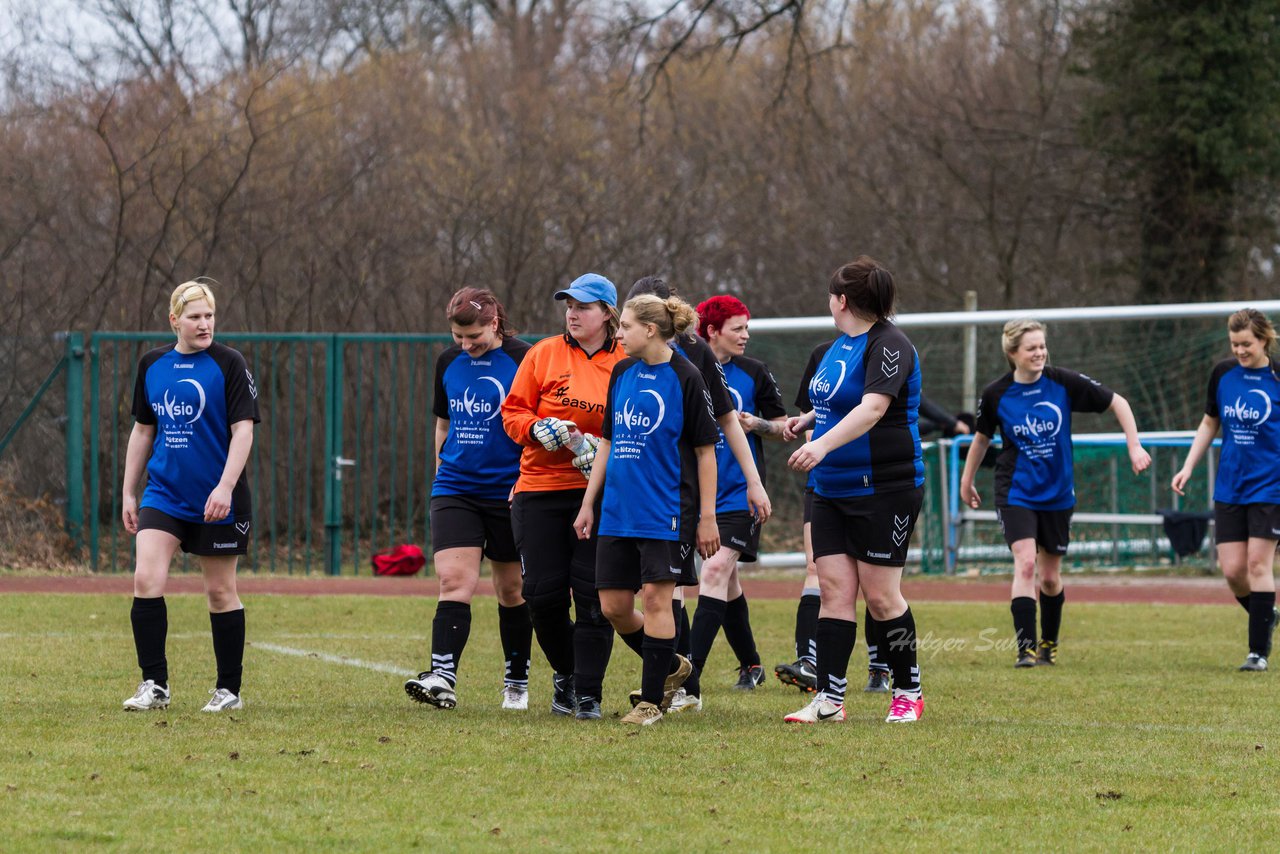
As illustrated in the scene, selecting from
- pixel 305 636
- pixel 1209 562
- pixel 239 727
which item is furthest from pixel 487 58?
pixel 239 727

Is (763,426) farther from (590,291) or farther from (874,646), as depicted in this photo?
(590,291)

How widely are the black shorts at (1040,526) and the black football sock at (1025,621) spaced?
0.33m

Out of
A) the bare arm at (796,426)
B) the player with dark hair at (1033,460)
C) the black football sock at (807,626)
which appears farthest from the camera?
the player with dark hair at (1033,460)

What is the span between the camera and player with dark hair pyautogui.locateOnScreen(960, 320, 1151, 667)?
30.1ft

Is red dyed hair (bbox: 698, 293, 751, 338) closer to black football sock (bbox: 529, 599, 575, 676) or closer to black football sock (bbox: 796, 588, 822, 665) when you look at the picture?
black football sock (bbox: 796, 588, 822, 665)

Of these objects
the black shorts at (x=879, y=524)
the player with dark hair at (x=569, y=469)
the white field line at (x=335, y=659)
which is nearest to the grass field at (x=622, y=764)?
the white field line at (x=335, y=659)

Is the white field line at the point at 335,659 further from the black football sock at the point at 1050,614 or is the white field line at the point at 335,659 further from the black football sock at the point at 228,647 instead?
the black football sock at the point at 1050,614

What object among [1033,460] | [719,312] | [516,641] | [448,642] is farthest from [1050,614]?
[448,642]

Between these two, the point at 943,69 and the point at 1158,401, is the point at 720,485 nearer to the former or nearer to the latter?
the point at 1158,401

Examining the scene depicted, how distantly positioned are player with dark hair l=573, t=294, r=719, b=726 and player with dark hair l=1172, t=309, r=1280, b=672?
3.66 metres

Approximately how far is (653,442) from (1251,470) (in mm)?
4237

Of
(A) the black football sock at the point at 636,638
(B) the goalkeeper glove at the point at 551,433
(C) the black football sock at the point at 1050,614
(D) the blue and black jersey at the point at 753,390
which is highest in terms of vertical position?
(D) the blue and black jersey at the point at 753,390

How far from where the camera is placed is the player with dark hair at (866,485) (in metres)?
6.48

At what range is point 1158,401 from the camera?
56.7 ft
